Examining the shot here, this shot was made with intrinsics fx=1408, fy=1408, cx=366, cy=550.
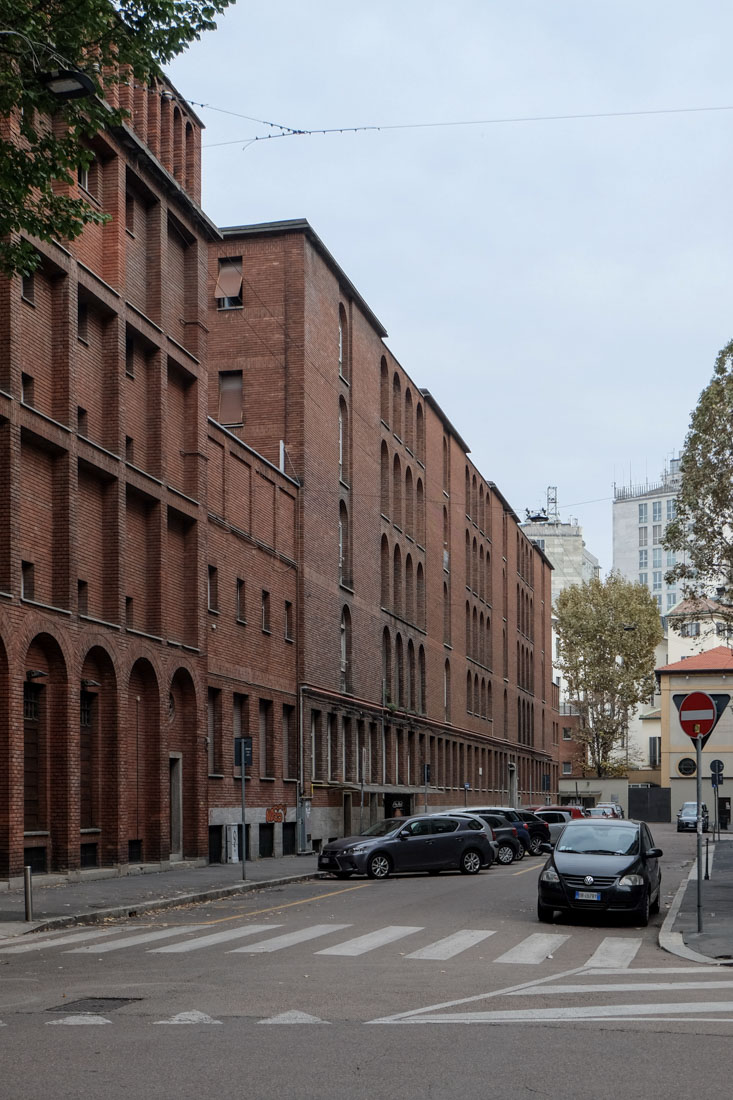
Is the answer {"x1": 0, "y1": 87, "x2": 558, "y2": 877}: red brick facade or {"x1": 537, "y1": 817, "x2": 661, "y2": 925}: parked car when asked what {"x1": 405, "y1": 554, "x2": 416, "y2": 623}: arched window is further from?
{"x1": 537, "y1": 817, "x2": 661, "y2": 925}: parked car

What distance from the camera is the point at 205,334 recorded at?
3594cm

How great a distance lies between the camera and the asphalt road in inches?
319

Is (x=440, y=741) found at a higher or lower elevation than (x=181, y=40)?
lower

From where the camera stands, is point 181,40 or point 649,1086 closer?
point 649,1086

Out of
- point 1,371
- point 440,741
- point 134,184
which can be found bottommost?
point 440,741

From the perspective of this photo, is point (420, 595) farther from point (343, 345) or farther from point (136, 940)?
point (136, 940)

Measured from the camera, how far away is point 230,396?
148 ft

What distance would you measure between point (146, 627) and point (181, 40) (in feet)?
58.0

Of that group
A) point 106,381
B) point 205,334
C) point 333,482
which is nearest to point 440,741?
point 333,482

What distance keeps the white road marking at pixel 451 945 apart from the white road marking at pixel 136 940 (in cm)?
338

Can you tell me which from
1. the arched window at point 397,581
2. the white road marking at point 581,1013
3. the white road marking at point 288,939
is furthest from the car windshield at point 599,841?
the arched window at point 397,581

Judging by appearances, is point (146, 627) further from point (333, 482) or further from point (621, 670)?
point (621, 670)

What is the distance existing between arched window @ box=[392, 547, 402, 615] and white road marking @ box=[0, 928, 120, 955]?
3880 cm

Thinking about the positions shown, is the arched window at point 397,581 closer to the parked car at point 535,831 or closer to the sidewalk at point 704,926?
the parked car at point 535,831
